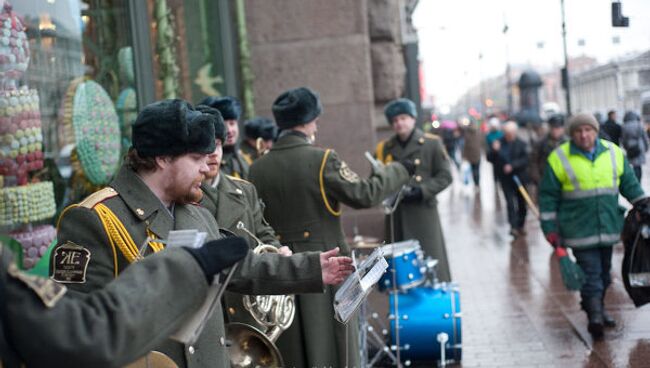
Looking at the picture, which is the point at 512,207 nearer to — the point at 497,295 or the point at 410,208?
the point at 497,295

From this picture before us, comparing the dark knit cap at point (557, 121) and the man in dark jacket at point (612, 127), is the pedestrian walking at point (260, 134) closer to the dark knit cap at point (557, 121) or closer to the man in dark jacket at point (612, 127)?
the dark knit cap at point (557, 121)

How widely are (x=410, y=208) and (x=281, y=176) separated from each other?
2891 mm

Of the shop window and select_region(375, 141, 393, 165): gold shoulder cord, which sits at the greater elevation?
the shop window

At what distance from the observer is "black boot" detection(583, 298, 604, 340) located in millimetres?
7473

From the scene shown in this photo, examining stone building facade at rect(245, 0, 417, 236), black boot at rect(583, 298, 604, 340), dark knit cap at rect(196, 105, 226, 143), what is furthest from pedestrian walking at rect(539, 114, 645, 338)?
dark knit cap at rect(196, 105, 226, 143)

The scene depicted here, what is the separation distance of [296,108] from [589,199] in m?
2.82

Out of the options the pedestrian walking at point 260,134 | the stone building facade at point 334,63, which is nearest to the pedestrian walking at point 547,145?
the stone building facade at point 334,63

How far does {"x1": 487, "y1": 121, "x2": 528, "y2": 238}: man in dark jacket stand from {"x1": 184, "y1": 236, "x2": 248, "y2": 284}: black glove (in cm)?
1265

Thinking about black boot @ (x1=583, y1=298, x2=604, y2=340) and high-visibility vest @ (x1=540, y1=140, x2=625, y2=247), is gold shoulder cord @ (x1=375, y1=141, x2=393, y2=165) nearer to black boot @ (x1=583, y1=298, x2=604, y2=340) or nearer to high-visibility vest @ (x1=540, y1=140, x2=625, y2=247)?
high-visibility vest @ (x1=540, y1=140, x2=625, y2=247)

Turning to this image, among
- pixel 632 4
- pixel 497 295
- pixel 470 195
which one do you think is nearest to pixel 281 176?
pixel 632 4

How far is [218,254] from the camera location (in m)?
2.40

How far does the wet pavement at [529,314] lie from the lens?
7039 mm

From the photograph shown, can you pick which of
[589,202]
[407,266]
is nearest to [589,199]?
[589,202]

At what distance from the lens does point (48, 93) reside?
5.78 meters
